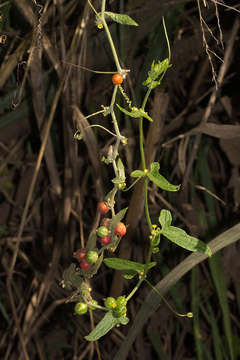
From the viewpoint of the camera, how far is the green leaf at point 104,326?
445 millimetres

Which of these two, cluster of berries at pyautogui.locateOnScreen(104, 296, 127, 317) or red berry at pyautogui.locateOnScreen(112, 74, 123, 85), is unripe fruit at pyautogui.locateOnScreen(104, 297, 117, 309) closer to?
cluster of berries at pyautogui.locateOnScreen(104, 296, 127, 317)

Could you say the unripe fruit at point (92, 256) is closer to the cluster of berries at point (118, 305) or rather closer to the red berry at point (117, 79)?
the cluster of berries at point (118, 305)

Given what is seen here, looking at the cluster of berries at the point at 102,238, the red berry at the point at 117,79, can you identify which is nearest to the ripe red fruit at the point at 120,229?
the cluster of berries at the point at 102,238

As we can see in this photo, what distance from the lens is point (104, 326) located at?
1.49 feet

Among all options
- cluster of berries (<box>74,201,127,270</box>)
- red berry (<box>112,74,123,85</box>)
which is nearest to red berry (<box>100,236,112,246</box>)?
cluster of berries (<box>74,201,127,270</box>)

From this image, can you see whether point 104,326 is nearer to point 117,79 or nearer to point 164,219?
point 164,219

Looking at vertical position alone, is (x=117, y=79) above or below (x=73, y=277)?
above

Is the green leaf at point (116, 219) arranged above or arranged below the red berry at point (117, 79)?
below

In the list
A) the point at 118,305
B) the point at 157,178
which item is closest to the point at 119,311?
the point at 118,305

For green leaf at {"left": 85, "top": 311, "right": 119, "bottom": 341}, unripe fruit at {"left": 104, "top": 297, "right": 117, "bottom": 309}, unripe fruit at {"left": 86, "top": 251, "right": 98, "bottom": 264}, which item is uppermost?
unripe fruit at {"left": 86, "top": 251, "right": 98, "bottom": 264}

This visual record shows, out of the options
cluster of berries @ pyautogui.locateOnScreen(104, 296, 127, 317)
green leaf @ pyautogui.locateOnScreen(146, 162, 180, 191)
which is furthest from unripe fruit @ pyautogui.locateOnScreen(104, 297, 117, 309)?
green leaf @ pyautogui.locateOnScreen(146, 162, 180, 191)

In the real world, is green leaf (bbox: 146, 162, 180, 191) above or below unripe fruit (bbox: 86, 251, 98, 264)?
above

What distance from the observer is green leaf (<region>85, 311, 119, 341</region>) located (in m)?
0.44

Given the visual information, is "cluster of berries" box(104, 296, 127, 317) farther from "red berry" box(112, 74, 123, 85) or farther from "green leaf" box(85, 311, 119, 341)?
"red berry" box(112, 74, 123, 85)
